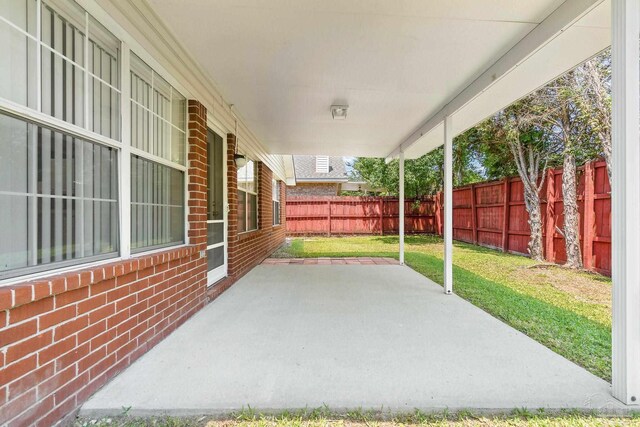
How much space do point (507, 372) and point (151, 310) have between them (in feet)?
9.47

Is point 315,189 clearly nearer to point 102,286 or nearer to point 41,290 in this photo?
point 102,286

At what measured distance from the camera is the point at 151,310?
8.71ft

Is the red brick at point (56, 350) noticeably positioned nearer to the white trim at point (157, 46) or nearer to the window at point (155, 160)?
the window at point (155, 160)

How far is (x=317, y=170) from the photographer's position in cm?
1795

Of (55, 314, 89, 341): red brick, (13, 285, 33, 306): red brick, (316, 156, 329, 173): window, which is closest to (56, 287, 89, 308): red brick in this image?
(55, 314, 89, 341): red brick

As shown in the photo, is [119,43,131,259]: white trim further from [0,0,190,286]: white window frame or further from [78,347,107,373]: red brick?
[78,347,107,373]: red brick

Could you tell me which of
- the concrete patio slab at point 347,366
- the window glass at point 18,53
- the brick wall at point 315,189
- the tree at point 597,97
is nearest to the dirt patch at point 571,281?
the tree at point 597,97

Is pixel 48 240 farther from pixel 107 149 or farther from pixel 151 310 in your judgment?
pixel 151 310

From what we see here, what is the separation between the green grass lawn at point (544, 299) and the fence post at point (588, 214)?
441 mm

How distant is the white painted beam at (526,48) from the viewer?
2.34 m

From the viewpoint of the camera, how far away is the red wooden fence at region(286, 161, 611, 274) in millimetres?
5965

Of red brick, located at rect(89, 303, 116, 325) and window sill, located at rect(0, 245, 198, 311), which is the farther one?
red brick, located at rect(89, 303, 116, 325)

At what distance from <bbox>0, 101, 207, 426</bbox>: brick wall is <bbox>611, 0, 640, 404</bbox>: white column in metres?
3.34

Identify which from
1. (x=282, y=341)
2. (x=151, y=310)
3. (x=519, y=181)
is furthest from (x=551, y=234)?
(x=151, y=310)
